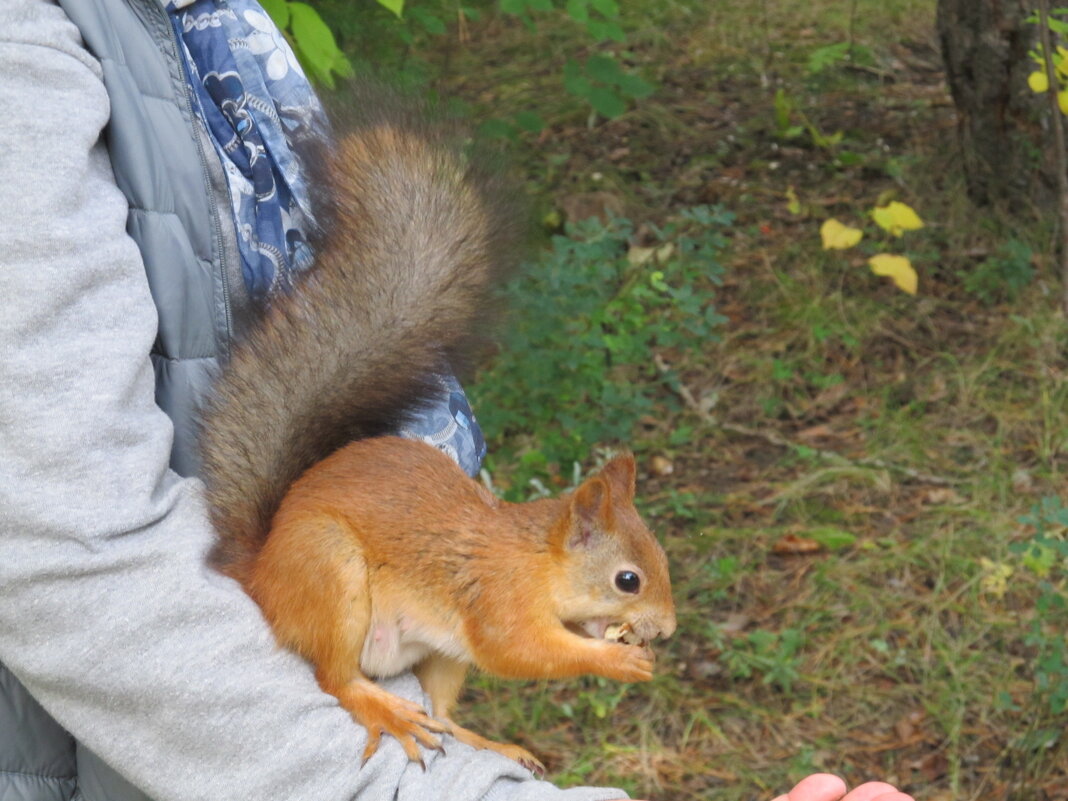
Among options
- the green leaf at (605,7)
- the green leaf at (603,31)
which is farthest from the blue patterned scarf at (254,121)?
the green leaf at (603,31)

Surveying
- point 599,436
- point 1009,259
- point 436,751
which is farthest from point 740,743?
point 1009,259

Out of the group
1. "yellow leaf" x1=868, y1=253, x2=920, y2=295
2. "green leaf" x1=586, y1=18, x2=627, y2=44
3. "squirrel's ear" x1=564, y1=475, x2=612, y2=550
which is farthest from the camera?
"yellow leaf" x1=868, y1=253, x2=920, y2=295

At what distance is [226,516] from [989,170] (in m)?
2.89

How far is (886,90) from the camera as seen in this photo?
419cm

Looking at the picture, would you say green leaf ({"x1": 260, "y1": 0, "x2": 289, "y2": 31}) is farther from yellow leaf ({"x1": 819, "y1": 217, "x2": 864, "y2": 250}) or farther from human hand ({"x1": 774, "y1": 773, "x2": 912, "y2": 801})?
yellow leaf ({"x1": 819, "y1": 217, "x2": 864, "y2": 250})

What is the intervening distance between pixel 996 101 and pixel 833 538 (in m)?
1.39

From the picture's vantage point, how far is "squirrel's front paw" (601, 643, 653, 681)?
1.16m

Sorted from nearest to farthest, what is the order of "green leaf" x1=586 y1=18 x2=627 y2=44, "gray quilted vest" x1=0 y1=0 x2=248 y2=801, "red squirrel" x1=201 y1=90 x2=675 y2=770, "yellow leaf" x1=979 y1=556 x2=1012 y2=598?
"gray quilted vest" x1=0 y1=0 x2=248 y2=801
"red squirrel" x1=201 y1=90 x2=675 y2=770
"yellow leaf" x1=979 y1=556 x2=1012 y2=598
"green leaf" x1=586 y1=18 x2=627 y2=44

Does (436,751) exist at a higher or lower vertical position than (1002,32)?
higher

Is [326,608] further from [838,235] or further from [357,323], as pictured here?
[838,235]

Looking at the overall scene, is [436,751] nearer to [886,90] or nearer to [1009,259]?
[1009,259]

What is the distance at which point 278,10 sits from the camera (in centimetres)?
177

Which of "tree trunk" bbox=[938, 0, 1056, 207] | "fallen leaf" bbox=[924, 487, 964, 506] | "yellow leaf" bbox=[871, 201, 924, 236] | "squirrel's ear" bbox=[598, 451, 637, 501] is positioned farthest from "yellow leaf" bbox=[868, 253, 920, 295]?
"squirrel's ear" bbox=[598, 451, 637, 501]

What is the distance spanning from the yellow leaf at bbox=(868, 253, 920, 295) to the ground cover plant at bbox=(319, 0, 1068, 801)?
15 centimetres
